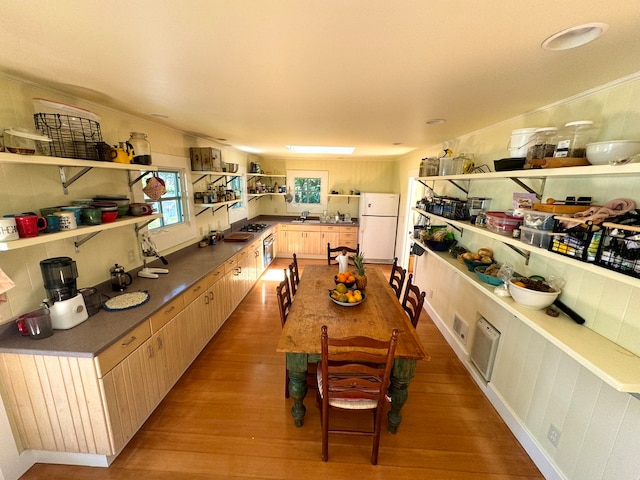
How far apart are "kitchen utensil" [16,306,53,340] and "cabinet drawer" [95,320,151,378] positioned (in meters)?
0.38

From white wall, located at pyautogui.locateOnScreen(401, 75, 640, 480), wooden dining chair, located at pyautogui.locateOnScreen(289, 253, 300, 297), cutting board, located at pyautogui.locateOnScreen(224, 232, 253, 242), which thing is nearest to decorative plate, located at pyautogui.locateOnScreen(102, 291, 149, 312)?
wooden dining chair, located at pyautogui.locateOnScreen(289, 253, 300, 297)

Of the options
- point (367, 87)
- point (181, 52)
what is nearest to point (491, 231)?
point (367, 87)

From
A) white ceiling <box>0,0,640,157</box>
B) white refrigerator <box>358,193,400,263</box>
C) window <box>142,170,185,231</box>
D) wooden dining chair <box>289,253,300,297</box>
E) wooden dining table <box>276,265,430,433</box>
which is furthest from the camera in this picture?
white refrigerator <box>358,193,400,263</box>

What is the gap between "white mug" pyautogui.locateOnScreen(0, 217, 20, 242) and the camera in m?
1.24

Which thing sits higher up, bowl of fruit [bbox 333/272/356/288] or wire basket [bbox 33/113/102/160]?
wire basket [bbox 33/113/102/160]

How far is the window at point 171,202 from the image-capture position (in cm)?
291

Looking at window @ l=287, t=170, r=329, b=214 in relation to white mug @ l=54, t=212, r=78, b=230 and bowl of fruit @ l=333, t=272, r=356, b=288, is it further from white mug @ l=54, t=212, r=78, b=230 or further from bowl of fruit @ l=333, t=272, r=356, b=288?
white mug @ l=54, t=212, r=78, b=230

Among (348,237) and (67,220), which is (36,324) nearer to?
(67,220)

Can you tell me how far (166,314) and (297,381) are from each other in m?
1.14

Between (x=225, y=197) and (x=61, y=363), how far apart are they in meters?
2.77

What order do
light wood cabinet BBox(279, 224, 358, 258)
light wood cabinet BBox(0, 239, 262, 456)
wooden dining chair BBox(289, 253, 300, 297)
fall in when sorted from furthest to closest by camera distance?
1. light wood cabinet BBox(279, 224, 358, 258)
2. wooden dining chair BBox(289, 253, 300, 297)
3. light wood cabinet BBox(0, 239, 262, 456)

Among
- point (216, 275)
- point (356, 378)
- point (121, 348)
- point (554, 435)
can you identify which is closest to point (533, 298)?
point (554, 435)

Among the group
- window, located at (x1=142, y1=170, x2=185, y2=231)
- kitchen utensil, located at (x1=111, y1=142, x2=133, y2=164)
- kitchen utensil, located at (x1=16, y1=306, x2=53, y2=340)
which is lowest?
kitchen utensil, located at (x1=16, y1=306, x2=53, y2=340)

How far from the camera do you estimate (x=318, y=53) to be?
3.59 ft
